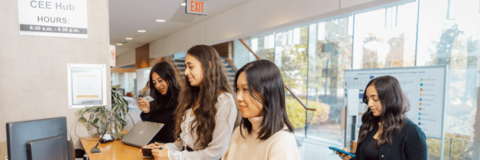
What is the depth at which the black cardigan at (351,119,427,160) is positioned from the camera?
178 centimetres

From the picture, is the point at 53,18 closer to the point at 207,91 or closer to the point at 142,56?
the point at 207,91

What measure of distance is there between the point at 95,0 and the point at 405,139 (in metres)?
2.72

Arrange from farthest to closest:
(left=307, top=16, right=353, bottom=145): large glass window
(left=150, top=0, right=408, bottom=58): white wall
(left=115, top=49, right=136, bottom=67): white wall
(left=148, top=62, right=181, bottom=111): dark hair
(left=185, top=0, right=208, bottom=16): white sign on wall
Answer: (left=115, top=49, right=136, bottom=67): white wall < (left=307, top=16, right=353, bottom=145): large glass window < (left=185, top=0, right=208, bottom=16): white sign on wall < (left=150, top=0, right=408, bottom=58): white wall < (left=148, top=62, right=181, bottom=111): dark hair

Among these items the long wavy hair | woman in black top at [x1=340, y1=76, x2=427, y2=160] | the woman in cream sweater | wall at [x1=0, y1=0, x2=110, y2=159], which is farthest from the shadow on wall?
woman in black top at [x1=340, y1=76, x2=427, y2=160]

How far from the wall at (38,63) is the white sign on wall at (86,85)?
0.04 meters

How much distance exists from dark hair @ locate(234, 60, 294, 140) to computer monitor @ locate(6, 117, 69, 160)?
1065 mm

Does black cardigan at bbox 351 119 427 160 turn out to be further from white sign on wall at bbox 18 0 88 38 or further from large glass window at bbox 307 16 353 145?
large glass window at bbox 307 16 353 145

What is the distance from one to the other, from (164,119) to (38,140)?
96cm

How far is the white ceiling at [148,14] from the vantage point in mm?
5316

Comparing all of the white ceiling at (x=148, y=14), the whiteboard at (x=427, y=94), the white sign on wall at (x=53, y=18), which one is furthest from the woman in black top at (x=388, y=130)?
the white ceiling at (x=148, y=14)

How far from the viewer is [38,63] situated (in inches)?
91.4

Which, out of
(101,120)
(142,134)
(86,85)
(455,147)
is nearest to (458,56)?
(455,147)

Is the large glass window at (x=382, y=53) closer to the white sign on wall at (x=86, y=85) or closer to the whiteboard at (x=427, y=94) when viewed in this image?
the whiteboard at (x=427, y=94)

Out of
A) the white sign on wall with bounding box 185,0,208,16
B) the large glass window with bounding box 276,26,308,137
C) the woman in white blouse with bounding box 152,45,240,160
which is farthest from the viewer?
the large glass window with bounding box 276,26,308,137
